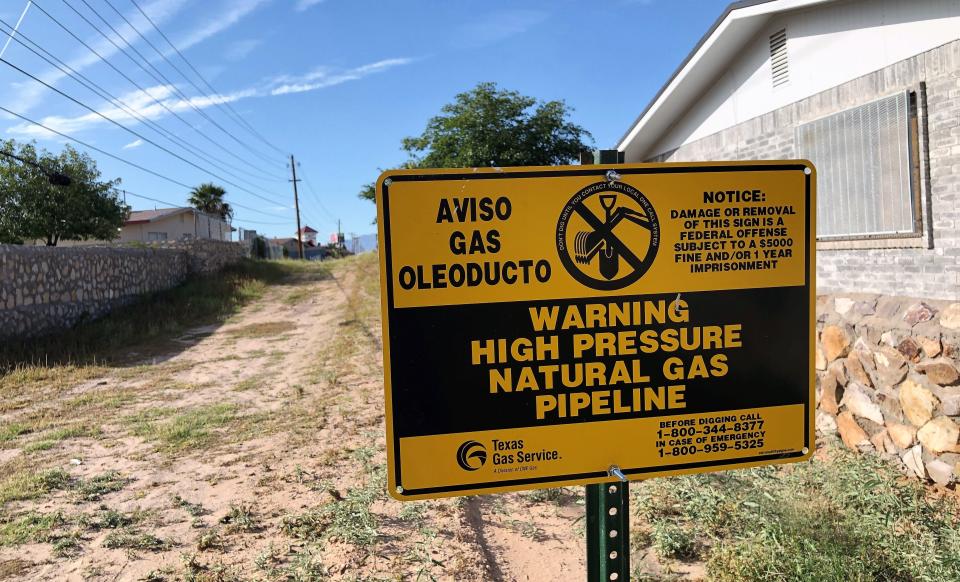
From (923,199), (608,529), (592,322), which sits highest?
(923,199)

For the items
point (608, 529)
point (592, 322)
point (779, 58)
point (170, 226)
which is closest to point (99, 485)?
point (608, 529)

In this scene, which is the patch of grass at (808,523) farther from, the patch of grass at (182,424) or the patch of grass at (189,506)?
the patch of grass at (182,424)

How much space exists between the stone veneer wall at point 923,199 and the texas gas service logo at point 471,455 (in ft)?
16.3

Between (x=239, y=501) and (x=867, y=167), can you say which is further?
(x=867, y=167)

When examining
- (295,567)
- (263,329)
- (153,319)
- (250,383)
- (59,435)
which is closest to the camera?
(295,567)

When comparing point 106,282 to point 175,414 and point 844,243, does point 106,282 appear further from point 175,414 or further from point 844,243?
point 844,243

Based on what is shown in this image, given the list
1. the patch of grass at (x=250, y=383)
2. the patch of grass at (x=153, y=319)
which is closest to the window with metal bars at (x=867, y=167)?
the patch of grass at (x=250, y=383)

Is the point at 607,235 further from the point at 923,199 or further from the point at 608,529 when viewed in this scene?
the point at 923,199

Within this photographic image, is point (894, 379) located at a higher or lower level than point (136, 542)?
higher

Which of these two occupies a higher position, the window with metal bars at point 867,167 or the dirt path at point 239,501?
the window with metal bars at point 867,167

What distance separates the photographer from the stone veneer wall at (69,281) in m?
11.6

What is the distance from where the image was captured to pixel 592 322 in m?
1.69

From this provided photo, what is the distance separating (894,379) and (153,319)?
15.5 m

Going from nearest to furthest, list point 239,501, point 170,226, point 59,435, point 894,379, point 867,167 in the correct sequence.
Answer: point 239,501 → point 894,379 → point 867,167 → point 59,435 → point 170,226
